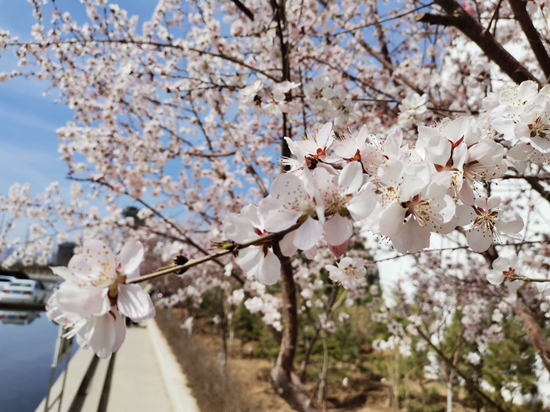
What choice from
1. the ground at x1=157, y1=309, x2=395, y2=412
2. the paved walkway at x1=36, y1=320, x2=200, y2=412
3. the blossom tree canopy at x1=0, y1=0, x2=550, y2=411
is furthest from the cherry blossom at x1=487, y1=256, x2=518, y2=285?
the paved walkway at x1=36, y1=320, x2=200, y2=412

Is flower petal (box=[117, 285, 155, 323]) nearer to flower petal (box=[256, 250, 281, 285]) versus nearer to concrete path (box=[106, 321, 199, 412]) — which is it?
flower petal (box=[256, 250, 281, 285])

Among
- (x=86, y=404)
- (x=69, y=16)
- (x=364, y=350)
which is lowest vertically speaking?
(x=86, y=404)

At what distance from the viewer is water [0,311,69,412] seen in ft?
15.4

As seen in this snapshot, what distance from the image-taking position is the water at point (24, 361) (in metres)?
4.69

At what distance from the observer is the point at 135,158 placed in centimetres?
411

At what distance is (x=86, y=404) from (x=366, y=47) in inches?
205

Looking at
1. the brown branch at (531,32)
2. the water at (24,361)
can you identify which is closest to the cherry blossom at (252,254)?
the brown branch at (531,32)

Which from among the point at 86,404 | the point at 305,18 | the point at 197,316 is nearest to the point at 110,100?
the point at 305,18

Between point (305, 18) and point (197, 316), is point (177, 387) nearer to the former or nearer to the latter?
point (305, 18)

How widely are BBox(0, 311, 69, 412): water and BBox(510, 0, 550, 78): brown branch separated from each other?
4958 millimetres

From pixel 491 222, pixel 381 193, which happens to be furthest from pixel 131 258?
pixel 491 222

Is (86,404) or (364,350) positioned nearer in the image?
(86,404)

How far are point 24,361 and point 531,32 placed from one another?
877cm

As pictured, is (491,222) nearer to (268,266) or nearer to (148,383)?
(268,266)
